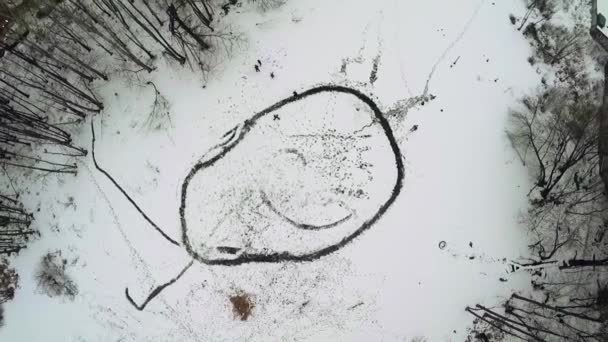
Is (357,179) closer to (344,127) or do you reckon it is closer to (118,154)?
(344,127)

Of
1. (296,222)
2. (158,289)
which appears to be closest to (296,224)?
(296,222)

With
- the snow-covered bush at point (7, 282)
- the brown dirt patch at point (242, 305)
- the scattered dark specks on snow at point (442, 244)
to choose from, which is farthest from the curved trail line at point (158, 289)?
the scattered dark specks on snow at point (442, 244)

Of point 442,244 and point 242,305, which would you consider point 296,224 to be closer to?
point 242,305

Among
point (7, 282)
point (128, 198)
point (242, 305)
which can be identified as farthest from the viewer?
point (7, 282)

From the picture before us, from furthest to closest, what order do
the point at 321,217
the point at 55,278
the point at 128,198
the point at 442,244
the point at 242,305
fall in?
the point at 128,198, the point at 55,278, the point at 321,217, the point at 242,305, the point at 442,244

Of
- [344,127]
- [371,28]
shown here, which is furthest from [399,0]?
[344,127]

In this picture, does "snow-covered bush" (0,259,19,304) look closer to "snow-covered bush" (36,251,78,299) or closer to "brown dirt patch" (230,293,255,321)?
"snow-covered bush" (36,251,78,299)
